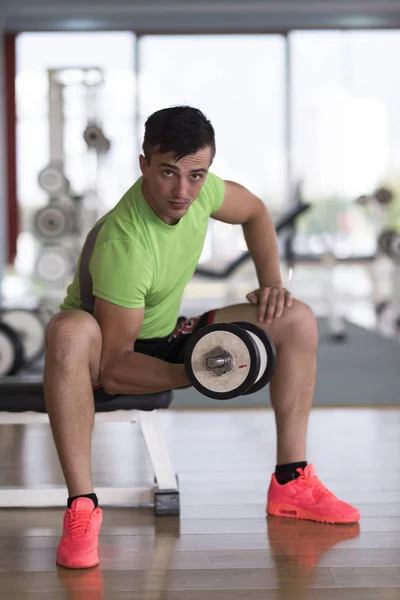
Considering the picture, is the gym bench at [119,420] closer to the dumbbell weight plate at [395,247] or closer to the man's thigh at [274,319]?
the man's thigh at [274,319]

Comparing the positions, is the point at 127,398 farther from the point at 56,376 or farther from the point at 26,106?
the point at 26,106

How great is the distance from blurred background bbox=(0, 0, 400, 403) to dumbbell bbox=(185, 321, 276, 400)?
15.8ft

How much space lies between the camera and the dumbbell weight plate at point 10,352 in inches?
138

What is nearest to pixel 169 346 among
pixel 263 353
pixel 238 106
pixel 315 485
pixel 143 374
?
pixel 143 374

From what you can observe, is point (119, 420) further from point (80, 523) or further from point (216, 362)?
point (216, 362)

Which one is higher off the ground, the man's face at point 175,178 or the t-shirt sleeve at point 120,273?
the man's face at point 175,178

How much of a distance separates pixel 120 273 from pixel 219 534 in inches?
21.9

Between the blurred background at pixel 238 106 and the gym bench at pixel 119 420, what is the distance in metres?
4.48

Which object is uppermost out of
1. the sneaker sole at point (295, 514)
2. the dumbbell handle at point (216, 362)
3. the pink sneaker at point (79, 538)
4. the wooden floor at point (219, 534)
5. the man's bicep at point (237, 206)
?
the man's bicep at point (237, 206)

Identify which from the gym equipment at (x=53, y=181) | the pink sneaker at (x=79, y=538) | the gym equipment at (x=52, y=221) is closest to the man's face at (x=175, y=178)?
the pink sneaker at (x=79, y=538)

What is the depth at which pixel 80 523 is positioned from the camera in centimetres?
153

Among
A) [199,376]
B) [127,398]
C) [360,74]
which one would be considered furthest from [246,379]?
[360,74]

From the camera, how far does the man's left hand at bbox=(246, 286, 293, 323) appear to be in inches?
67.2

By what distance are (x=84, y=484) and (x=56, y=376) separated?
0.20 metres
